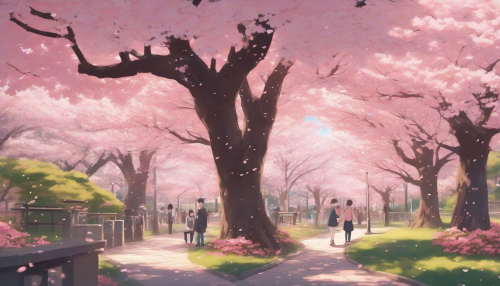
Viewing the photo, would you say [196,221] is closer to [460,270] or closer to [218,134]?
[218,134]

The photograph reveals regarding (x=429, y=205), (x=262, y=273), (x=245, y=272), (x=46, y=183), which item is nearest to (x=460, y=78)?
(x=262, y=273)

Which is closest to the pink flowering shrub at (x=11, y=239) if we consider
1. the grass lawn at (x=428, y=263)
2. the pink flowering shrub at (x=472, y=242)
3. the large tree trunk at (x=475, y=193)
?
the grass lawn at (x=428, y=263)

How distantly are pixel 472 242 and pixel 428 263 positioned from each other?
3.13 m

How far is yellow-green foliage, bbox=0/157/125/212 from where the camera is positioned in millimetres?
20953

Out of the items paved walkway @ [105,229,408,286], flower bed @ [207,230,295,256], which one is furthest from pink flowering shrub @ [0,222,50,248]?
flower bed @ [207,230,295,256]

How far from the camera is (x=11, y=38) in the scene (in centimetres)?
1291

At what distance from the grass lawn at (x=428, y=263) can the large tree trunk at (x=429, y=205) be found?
1094 centimetres

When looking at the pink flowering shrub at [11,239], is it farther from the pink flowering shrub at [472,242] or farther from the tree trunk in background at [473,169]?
the tree trunk in background at [473,169]

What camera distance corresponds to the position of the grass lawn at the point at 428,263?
37.8ft

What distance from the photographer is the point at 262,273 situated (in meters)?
12.6

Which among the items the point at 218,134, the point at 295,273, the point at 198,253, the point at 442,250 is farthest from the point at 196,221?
the point at 442,250

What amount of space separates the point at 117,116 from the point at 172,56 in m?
14.6

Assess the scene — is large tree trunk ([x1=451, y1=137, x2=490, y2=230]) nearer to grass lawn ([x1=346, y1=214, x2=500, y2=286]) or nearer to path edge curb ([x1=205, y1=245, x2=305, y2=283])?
grass lawn ([x1=346, y1=214, x2=500, y2=286])

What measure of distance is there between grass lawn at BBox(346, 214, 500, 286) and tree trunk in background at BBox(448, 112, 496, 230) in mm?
Answer: 1947
